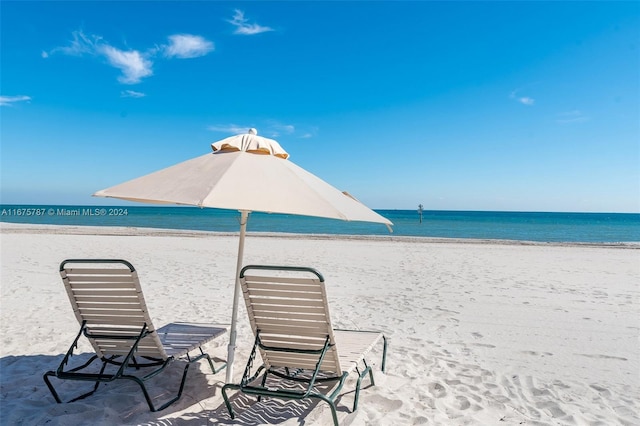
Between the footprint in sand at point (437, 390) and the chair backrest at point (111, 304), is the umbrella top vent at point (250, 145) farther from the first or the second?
the footprint in sand at point (437, 390)

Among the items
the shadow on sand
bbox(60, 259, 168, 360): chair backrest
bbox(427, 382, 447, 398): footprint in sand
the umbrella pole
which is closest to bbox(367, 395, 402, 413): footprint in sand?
the shadow on sand

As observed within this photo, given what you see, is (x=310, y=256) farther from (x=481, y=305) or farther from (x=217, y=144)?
(x=217, y=144)

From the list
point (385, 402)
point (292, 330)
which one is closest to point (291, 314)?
point (292, 330)

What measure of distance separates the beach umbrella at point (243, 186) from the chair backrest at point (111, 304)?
59 centimetres

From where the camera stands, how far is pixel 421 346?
497 centimetres

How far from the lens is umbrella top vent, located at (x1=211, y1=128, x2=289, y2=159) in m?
3.48

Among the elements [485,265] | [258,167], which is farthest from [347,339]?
[485,265]

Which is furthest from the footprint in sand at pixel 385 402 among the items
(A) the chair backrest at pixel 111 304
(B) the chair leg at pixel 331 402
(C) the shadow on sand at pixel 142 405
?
(A) the chair backrest at pixel 111 304

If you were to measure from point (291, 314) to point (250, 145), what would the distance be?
1354 mm

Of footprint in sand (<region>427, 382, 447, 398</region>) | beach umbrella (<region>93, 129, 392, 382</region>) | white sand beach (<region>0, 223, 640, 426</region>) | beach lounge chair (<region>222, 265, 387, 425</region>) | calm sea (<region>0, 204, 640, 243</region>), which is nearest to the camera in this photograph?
beach umbrella (<region>93, 129, 392, 382</region>)

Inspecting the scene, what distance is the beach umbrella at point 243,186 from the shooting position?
2.72m

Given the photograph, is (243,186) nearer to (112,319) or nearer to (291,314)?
(291,314)

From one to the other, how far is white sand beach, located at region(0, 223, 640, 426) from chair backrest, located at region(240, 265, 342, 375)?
443 millimetres

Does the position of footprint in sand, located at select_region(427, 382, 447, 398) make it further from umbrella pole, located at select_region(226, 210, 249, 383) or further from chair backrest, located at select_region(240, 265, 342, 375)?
umbrella pole, located at select_region(226, 210, 249, 383)
